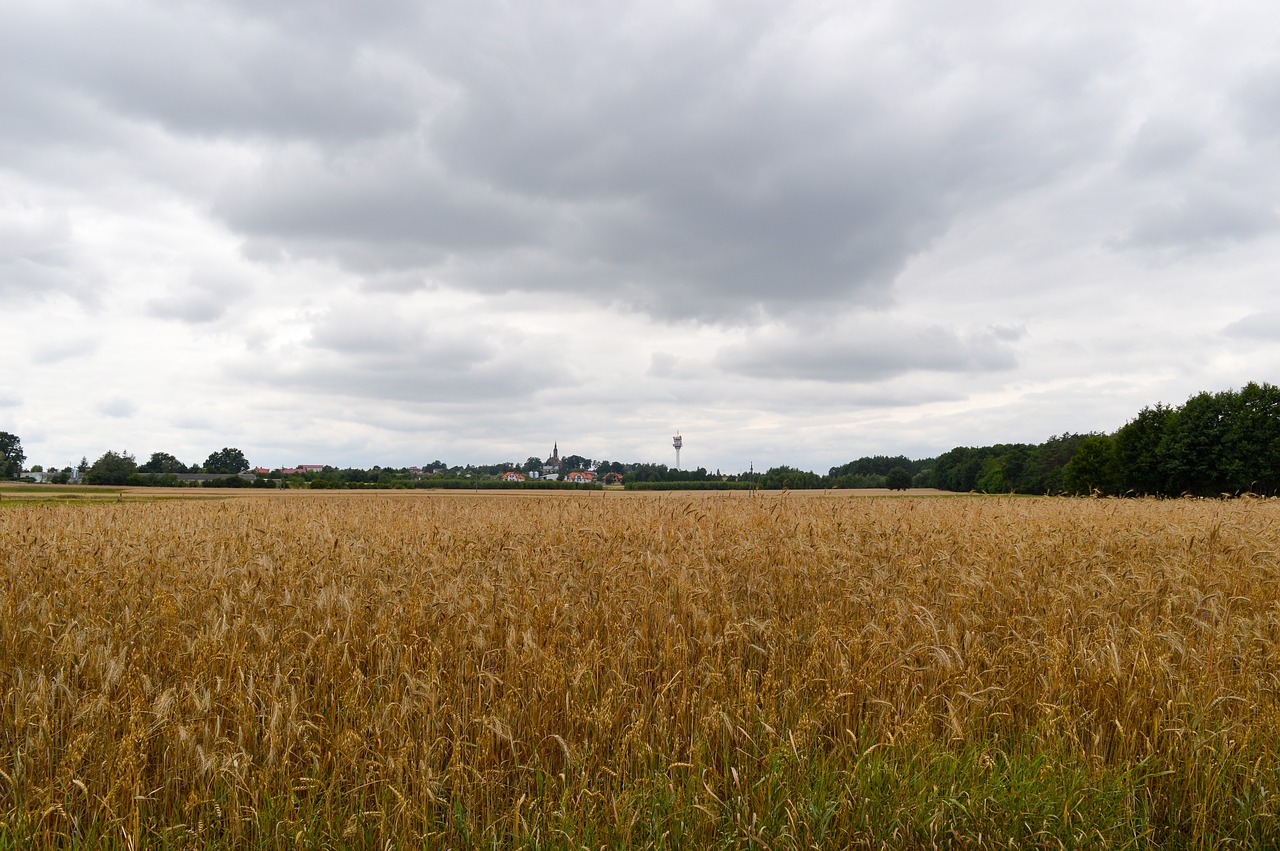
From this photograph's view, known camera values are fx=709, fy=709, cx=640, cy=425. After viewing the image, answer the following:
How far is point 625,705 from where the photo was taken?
4672mm

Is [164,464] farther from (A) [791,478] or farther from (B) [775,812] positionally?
(B) [775,812]

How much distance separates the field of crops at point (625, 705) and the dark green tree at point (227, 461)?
140 metres

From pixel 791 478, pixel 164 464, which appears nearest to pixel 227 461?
pixel 164 464

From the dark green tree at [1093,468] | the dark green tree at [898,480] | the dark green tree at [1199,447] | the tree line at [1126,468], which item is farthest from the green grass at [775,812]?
the dark green tree at [898,480]

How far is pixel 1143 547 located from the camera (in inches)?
394

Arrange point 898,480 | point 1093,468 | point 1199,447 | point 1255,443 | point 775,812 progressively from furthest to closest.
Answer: point 898,480 → point 1093,468 → point 1199,447 → point 1255,443 → point 775,812

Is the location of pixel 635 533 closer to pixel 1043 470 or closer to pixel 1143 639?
pixel 1143 639

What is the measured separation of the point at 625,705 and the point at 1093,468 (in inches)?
3452

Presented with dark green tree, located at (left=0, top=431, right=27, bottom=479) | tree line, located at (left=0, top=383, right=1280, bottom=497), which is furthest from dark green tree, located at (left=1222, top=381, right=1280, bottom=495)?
dark green tree, located at (left=0, top=431, right=27, bottom=479)

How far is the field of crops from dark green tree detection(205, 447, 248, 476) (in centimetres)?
13978

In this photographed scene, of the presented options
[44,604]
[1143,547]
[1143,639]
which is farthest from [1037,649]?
[44,604]

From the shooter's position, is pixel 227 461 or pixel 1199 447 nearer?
pixel 1199 447

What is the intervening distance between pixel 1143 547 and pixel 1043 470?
112978mm

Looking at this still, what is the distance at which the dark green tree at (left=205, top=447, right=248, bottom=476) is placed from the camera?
12975 cm
